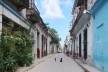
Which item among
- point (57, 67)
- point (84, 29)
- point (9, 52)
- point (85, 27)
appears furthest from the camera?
point (84, 29)

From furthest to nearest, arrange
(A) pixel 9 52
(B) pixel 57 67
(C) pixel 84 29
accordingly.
A: (C) pixel 84 29 → (B) pixel 57 67 → (A) pixel 9 52

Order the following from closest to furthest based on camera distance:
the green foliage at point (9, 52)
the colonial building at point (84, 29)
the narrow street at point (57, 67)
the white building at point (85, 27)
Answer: the green foliage at point (9, 52), the narrow street at point (57, 67), the white building at point (85, 27), the colonial building at point (84, 29)

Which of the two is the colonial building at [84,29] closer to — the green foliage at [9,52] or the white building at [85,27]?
the white building at [85,27]

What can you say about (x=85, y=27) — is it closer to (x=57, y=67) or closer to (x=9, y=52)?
(x=57, y=67)

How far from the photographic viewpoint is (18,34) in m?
22.2

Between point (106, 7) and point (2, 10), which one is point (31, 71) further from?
point (106, 7)

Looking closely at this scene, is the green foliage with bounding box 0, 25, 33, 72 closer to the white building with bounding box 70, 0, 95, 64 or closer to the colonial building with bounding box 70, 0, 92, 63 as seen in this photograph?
the white building with bounding box 70, 0, 95, 64

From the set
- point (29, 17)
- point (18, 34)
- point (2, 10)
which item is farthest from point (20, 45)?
point (29, 17)

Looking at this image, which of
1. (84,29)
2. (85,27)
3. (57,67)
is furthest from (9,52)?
(84,29)

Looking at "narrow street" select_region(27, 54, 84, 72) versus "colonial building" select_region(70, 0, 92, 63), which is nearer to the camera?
"narrow street" select_region(27, 54, 84, 72)

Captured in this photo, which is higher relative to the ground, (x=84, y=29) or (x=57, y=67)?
(x=84, y=29)

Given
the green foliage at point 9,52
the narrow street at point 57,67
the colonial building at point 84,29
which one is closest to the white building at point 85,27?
the colonial building at point 84,29

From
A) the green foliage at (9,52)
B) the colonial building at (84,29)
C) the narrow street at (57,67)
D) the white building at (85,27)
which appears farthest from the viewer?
the colonial building at (84,29)

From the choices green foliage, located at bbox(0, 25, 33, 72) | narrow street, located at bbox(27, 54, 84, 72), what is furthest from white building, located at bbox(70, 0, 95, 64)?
green foliage, located at bbox(0, 25, 33, 72)
